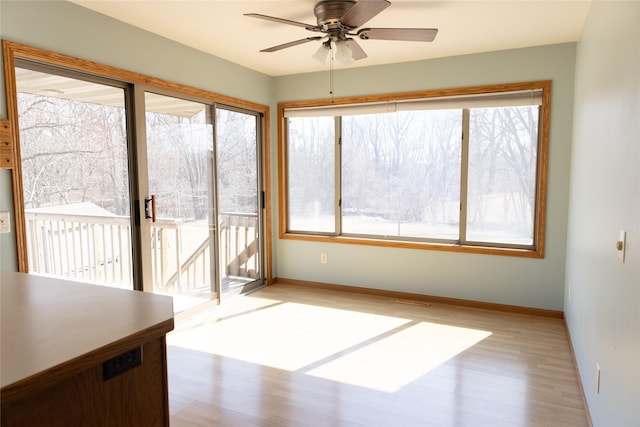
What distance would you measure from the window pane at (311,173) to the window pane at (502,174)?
157 centimetres

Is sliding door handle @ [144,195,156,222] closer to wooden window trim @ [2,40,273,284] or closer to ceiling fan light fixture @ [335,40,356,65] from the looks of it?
wooden window trim @ [2,40,273,284]

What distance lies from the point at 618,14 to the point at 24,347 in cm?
250

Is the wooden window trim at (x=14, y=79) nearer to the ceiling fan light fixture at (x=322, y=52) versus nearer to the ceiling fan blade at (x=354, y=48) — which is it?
the ceiling fan light fixture at (x=322, y=52)

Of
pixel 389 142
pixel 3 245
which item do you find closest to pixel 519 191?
pixel 389 142

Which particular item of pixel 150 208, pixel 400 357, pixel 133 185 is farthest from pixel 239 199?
pixel 400 357

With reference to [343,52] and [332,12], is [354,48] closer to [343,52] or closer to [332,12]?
[343,52]

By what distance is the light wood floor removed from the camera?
2.30 meters

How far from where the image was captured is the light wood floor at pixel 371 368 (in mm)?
2301

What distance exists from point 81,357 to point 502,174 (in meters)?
3.93

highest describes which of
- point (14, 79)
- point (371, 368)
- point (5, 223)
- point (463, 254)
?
point (14, 79)

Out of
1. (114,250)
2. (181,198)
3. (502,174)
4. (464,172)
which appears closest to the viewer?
(114,250)

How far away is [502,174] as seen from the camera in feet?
13.1

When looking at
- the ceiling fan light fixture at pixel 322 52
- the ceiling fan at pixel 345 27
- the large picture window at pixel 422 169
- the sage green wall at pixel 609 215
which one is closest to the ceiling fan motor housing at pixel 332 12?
the ceiling fan at pixel 345 27

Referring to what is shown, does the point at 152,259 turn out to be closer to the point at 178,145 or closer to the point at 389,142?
the point at 178,145
